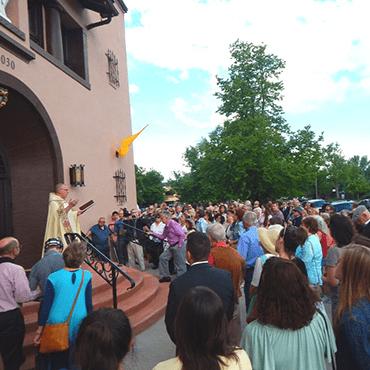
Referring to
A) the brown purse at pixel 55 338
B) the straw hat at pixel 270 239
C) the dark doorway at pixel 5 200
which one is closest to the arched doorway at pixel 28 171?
the dark doorway at pixel 5 200

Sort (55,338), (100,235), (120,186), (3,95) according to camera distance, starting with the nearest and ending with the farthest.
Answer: (55,338) → (3,95) → (100,235) → (120,186)

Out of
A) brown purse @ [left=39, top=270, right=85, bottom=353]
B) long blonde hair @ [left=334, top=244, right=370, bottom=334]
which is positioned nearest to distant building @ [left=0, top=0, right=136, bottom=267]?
brown purse @ [left=39, top=270, right=85, bottom=353]

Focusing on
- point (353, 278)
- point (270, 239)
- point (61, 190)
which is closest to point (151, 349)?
point (270, 239)

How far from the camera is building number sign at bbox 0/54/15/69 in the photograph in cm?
633

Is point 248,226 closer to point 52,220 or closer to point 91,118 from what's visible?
point 52,220

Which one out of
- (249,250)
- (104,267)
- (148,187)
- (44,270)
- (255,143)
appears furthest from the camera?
(148,187)

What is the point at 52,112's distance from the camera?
315 inches

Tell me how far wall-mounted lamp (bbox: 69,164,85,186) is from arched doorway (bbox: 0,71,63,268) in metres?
0.52

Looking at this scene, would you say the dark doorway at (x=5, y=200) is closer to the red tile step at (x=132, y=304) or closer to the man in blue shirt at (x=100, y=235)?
the red tile step at (x=132, y=304)

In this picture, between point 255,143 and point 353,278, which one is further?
point 255,143

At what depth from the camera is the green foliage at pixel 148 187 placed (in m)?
60.4

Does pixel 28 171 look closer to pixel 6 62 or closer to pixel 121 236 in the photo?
pixel 6 62

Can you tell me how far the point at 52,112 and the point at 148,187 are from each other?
176 ft

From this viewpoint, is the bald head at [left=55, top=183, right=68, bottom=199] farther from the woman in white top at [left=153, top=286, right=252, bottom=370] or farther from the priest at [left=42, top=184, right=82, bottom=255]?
the woman in white top at [left=153, top=286, right=252, bottom=370]
